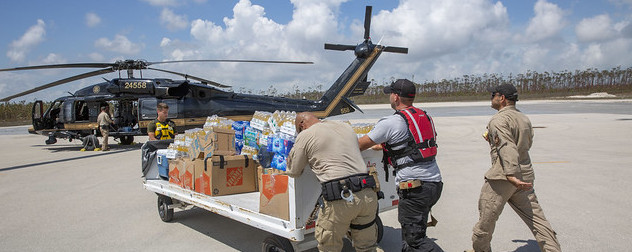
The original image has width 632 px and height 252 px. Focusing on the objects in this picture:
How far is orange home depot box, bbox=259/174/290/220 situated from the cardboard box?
1.08 metres

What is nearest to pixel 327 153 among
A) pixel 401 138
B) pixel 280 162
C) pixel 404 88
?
pixel 401 138

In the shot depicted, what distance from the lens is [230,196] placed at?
4590 mm

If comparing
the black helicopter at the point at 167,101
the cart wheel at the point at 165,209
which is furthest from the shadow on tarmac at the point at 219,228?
the black helicopter at the point at 167,101

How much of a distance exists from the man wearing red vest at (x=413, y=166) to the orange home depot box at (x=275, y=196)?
2.65 ft

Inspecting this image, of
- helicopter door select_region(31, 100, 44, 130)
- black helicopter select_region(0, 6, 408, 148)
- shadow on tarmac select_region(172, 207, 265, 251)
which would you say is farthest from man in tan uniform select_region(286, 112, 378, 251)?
helicopter door select_region(31, 100, 44, 130)

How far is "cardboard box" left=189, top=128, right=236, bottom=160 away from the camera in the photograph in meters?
4.67

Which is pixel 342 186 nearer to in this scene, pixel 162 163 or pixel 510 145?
pixel 510 145

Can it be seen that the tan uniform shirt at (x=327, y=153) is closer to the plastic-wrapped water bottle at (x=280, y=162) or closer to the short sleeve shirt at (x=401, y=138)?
the short sleeve shirt at (x=401, y=138)

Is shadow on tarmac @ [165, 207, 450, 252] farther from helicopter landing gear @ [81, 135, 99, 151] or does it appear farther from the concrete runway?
helicopter landing gear @ [81, 135, 99, 151]

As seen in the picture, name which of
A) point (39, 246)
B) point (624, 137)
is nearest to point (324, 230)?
point (39, 246)

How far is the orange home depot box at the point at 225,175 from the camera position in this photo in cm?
451

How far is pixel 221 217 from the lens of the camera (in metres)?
5.84

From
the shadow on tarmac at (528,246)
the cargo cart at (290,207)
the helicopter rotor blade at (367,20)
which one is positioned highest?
the helicopter rotor blade at (367,20)

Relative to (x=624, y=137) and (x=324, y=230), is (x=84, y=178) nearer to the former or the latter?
(x=324, y=230)
